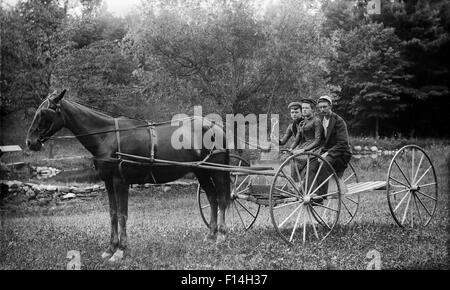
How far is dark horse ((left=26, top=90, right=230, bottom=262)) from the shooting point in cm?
631

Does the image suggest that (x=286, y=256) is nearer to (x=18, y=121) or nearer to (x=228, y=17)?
(x=228, y=17)

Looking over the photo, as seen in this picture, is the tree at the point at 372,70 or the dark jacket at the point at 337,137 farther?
the tree at the point at 372,70

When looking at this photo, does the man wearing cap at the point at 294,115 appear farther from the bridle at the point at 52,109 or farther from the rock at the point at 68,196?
the rock at the point at 68,196

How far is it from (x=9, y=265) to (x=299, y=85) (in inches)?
421

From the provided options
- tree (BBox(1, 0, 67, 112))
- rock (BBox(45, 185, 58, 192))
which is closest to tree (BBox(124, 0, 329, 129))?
tree (BBox(1, 0, 67, 112))

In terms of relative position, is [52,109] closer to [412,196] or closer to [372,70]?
[412,196]

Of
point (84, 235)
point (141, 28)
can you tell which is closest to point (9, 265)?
point (84, 235)

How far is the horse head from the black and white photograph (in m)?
0.02

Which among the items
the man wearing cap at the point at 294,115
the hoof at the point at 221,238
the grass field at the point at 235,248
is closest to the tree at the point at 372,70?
the grass field at the point at 235,248

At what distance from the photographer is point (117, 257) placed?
616 centimetres

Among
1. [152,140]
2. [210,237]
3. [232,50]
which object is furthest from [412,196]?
[232,50]

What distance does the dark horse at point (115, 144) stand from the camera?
6309 millimetres

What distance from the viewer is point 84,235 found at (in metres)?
7.87
